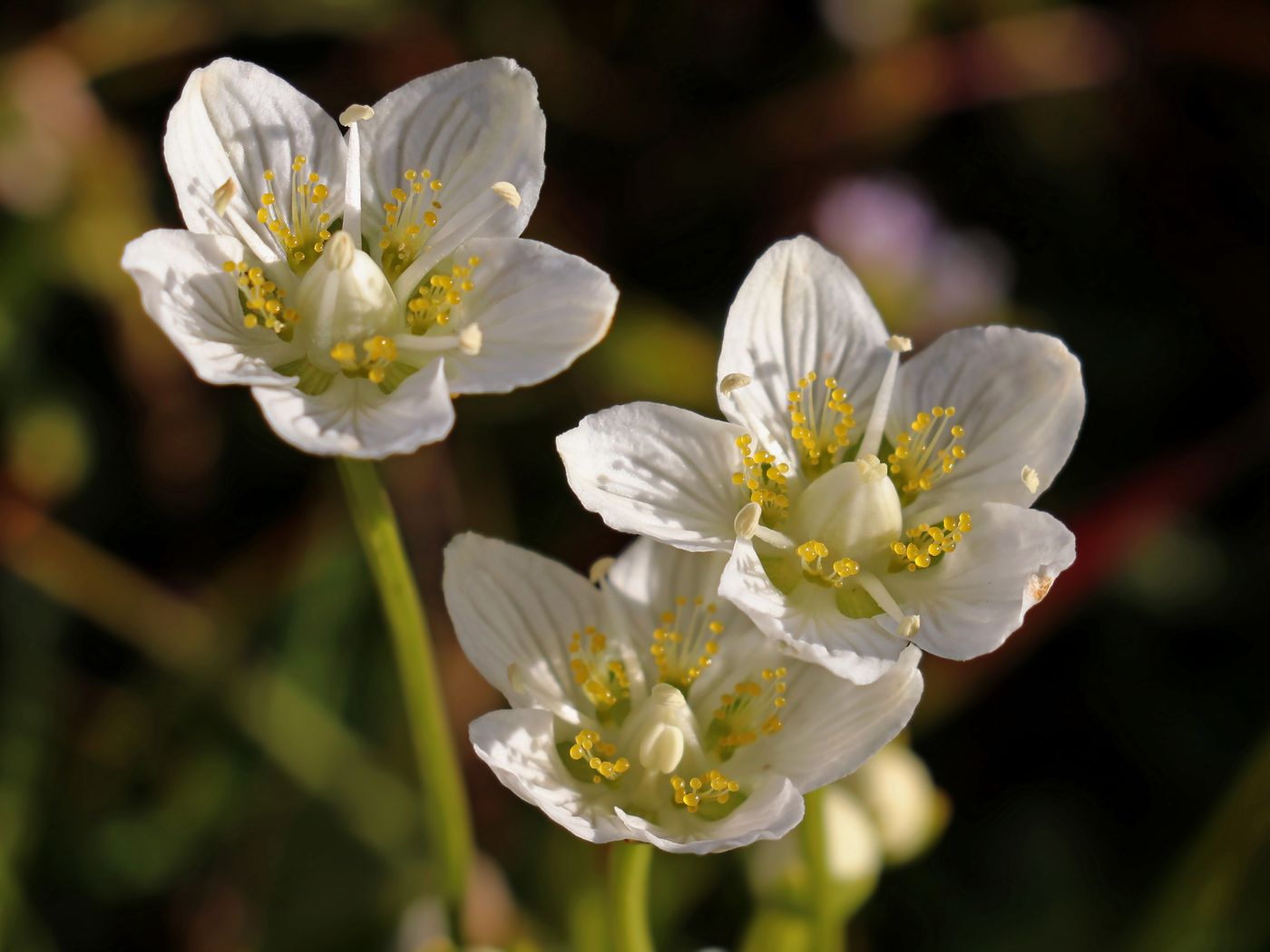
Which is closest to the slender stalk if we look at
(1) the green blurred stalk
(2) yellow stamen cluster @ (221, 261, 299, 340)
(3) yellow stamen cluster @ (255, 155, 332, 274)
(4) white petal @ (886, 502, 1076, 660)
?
(4) white petal @ (886, 502, 1076, 660)

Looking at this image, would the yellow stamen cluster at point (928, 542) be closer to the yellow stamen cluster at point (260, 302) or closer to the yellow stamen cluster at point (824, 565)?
the yellow stamen cluster at point (824, 565)

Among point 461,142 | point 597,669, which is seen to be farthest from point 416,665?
point 461,142

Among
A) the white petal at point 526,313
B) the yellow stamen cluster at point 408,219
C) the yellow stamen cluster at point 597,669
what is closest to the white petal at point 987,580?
the yellow stamen cluster at point 597,669

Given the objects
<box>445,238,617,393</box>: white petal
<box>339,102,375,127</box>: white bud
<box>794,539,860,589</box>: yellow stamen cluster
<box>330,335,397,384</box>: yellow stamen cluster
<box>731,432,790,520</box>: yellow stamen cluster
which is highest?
<box>339,102,375,127</box>: white bud

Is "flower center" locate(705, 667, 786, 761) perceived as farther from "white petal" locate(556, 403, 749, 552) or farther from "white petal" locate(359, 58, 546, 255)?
"white petal" locate(359, 58, 546, 255)

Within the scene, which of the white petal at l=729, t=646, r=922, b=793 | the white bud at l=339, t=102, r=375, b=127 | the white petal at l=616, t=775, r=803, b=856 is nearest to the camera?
the white petal at l=616, t=775, r=803, b=856

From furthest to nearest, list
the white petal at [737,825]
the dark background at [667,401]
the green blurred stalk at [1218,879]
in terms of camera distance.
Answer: the dark background at [667,401] → the green blurred stalk at [1218,879] → the white petal at [737,825]
